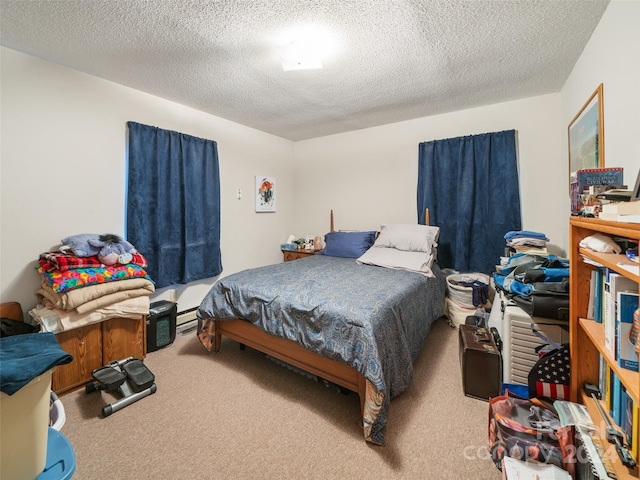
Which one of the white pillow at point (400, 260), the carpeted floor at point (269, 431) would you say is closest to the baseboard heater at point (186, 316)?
the carpeted floor at point (269, 431)

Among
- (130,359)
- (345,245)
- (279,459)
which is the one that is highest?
(345,245)

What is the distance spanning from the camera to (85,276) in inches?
78.4

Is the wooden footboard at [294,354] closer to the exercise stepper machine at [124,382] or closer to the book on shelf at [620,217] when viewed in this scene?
the exercise stepper machine at [124,382]

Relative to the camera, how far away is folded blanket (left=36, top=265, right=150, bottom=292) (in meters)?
1.89

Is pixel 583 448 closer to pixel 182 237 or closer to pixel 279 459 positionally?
pixel 279 459

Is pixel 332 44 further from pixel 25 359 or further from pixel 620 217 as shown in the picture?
pixel 25 359

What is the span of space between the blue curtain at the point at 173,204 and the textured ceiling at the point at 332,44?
510 millimetres

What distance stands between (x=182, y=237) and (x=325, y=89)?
219cm

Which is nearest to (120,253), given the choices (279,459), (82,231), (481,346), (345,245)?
(82,231)

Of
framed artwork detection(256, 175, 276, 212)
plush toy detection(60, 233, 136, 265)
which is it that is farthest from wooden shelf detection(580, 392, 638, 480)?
framed artwork detection(256, 175, 276, 212)

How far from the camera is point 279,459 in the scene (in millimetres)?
1434

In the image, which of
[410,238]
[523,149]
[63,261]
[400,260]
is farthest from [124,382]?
[523,149]

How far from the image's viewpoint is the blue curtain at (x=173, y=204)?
8.79 ft

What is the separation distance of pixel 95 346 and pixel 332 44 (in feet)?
9.42
